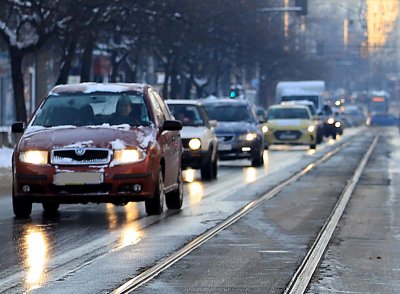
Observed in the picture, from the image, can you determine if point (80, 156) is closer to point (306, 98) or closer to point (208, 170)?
point (208, 170)

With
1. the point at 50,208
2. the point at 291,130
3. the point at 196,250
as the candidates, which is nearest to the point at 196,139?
the point at 50,208

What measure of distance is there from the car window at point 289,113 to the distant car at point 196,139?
20.7 metres

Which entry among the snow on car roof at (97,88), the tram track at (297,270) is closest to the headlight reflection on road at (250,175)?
the tram track at (297,270)

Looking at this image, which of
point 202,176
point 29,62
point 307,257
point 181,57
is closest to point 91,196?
point 307,257

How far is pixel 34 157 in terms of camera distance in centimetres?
1630

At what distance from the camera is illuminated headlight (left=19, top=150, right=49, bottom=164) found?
1625 cm

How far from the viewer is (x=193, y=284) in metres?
10.8

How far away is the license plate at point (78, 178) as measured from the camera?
1617cm

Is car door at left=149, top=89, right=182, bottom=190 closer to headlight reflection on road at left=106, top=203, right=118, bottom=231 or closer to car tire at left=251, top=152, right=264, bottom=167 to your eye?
headlight reflection on road at left=106, top=203, right=118, bottom=231

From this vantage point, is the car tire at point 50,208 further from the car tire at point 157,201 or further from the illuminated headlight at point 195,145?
the illuminated headlight at point 195,145

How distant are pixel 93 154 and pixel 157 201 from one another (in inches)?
49.7

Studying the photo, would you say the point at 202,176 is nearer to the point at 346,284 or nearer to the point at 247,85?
the point at 346,284

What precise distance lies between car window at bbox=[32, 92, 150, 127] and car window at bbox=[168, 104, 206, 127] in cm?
968

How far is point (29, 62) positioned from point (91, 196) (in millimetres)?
44201
